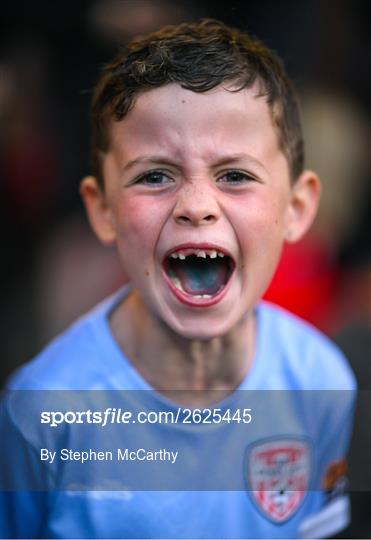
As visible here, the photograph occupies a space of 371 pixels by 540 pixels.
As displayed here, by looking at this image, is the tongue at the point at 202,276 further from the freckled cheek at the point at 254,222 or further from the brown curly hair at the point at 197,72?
the brown curly hair at the point at 197,72

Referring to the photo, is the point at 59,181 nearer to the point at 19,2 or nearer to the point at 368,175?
the point at 19,2

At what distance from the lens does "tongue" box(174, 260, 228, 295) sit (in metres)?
0.93

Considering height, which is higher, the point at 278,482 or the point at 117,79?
the point at 117,79

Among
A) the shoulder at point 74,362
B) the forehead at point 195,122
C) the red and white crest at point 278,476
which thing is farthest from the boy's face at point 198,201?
the red and white crest at point 278,476

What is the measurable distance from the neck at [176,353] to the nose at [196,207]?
20 cm

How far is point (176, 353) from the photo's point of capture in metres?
1.02

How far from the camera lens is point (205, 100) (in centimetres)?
84

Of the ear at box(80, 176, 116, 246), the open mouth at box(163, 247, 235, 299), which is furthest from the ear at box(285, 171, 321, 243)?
the ear at box(80, 176, 116, 246)

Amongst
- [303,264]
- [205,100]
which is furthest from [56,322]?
[205,100]

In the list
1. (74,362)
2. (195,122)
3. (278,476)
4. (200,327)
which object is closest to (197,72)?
(195,122)

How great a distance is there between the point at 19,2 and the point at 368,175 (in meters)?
0.99

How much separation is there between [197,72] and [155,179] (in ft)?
0.43

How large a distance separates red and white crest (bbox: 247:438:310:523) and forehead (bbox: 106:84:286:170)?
0.40 metres

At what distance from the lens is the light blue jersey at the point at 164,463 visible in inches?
36.8
